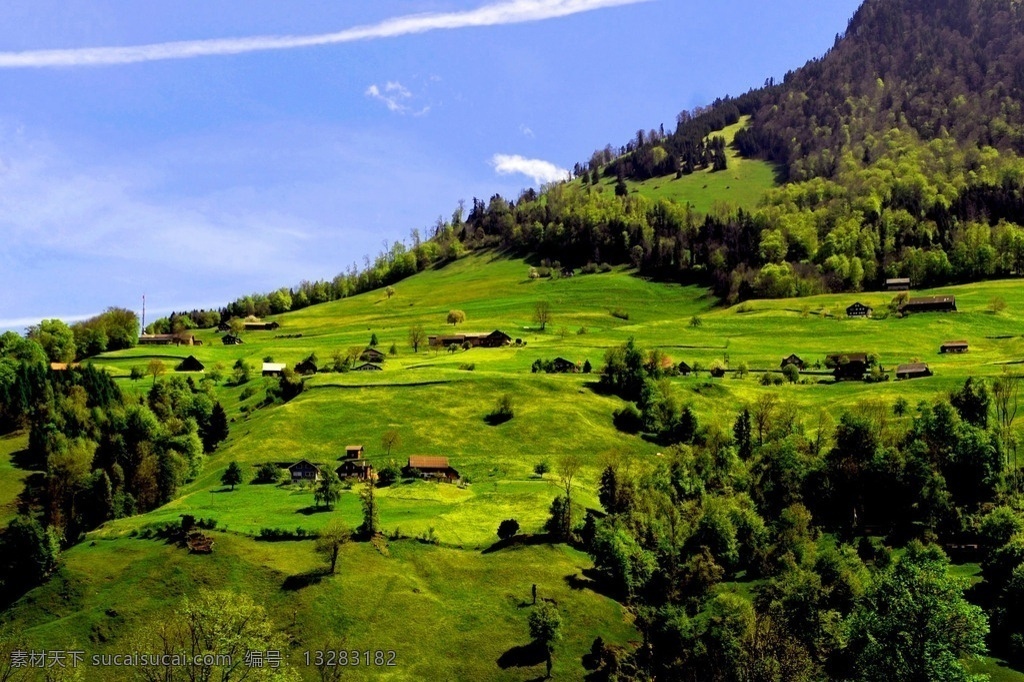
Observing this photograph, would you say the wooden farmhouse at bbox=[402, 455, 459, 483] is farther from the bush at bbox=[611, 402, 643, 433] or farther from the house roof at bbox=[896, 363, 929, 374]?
the house roof at bbox=[896, 363, 929, 374]

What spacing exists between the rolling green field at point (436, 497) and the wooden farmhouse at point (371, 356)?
2975 millimetres

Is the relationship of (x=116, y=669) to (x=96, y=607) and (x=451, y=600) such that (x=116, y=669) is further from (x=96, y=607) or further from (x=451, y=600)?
(x=451, y=600)

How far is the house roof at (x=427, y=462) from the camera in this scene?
111625 millimetres

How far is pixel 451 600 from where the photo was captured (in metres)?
→ 79.2

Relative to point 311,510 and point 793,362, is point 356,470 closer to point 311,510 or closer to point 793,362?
point 311,510

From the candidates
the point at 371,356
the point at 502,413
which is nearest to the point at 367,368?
the point at 371,356

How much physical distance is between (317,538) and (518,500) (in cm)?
Answer: 2348

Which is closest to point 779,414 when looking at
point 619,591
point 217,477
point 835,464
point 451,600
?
point 835,464

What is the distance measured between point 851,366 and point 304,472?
87.8 meters

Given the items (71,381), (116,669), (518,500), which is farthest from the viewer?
(71,381)

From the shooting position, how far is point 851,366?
147500 millimetres

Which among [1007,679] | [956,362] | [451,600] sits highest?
[956,362]

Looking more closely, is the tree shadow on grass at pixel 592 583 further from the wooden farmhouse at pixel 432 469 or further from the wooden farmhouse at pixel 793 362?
the wooden farmhouse at pixel 793 362

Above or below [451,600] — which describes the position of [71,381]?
above
